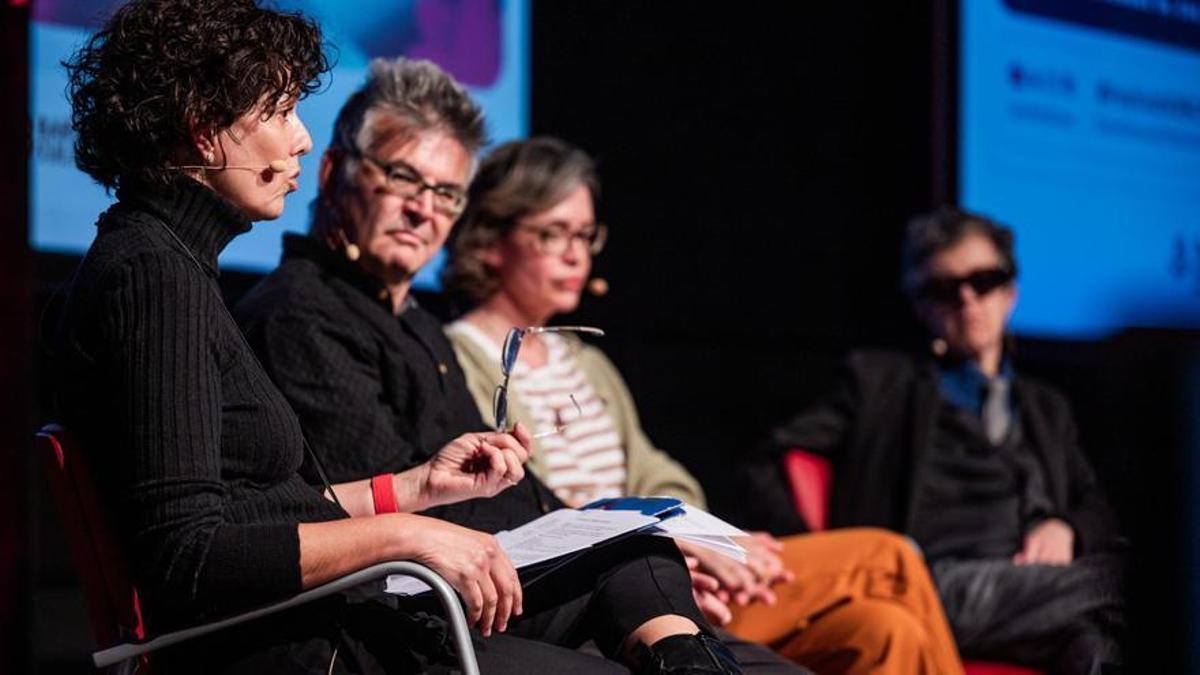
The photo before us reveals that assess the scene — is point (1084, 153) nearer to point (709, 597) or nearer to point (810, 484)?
point (810, 484)

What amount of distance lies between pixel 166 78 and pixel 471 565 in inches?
26.2

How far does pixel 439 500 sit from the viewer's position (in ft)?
6.38

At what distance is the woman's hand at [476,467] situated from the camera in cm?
188

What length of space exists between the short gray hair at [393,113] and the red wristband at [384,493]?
62 cm

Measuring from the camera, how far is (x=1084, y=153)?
475 centimetres

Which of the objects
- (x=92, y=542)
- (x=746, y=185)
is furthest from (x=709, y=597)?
(x=746, y=185)

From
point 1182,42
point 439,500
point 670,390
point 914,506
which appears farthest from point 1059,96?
point 439,500

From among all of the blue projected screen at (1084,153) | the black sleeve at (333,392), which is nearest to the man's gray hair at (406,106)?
the black sleeve at (333,392)

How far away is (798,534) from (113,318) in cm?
191

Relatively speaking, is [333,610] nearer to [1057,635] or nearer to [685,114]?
[1057,635]

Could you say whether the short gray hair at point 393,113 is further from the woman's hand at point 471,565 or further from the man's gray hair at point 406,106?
the woman's hand at point 471,565

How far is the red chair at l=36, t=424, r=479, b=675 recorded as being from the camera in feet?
5.23

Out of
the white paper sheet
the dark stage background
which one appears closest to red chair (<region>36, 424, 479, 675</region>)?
the white paper sheet

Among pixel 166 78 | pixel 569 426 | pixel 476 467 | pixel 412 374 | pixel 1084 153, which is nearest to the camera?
pixel 166 78
